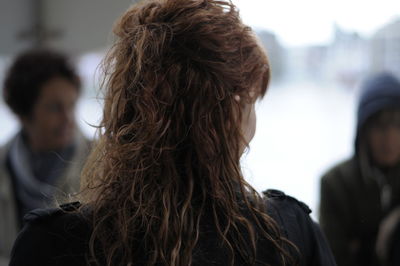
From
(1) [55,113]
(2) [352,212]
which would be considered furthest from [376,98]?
(1) [55,113]

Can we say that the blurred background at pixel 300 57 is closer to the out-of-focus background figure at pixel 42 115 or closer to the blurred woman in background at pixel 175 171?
the out-of-focus background figure at pixel 42 115

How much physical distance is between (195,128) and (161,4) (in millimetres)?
242

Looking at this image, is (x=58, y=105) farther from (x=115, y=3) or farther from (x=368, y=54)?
(x=368, y=54)

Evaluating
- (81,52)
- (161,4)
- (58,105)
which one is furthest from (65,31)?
(161,4)

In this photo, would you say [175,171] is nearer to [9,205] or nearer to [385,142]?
[9,205]

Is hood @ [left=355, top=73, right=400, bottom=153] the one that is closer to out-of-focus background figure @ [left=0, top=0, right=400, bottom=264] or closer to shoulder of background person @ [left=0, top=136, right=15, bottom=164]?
out-of-focus background figure @ [left=0, top=0, right=400, bottom=264]

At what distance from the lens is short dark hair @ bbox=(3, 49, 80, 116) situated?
91.5 inches

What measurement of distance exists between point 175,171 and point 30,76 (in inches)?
61.6

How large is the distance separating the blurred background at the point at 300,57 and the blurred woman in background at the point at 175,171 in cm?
161

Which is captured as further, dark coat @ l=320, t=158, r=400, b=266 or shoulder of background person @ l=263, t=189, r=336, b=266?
dark coat @ l=320, t=158, r=400, b=266

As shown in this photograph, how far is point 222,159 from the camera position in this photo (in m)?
0.97

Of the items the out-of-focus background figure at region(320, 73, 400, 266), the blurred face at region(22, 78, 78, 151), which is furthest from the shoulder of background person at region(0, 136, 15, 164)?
the out-of-focus background figure at region(320, 73, 400, 266)

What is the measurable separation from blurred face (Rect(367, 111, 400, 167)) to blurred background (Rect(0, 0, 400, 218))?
354 mm

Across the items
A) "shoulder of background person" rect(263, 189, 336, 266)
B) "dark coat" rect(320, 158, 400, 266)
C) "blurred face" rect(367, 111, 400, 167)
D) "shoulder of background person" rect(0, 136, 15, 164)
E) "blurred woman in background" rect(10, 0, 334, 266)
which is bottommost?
"dark coat" rect(320, 158, 400, 266)
